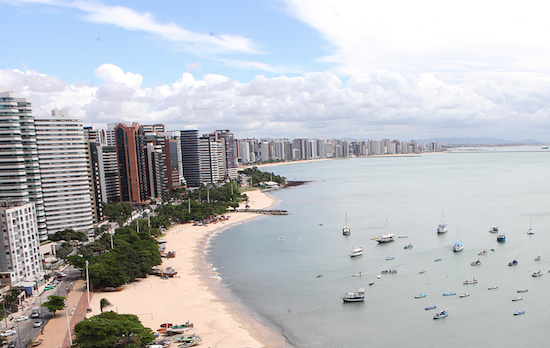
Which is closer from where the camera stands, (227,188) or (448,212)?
(448,212)

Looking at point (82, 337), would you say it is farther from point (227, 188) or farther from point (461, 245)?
point (227, 188)

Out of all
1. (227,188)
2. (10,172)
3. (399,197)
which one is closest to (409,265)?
(10,172)

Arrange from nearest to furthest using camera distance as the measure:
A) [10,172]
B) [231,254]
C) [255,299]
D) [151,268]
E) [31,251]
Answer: [255,299] < [31,251] < [151,268] < [10,172] < [231,254]

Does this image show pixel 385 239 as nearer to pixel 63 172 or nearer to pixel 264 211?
pixel 264 211

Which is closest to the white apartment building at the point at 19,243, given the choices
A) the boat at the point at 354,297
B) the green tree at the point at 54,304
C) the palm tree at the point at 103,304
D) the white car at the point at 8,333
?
the green tree at the point at 54,304

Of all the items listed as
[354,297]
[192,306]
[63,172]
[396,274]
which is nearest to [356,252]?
[396,274]

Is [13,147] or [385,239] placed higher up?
[13,147]
